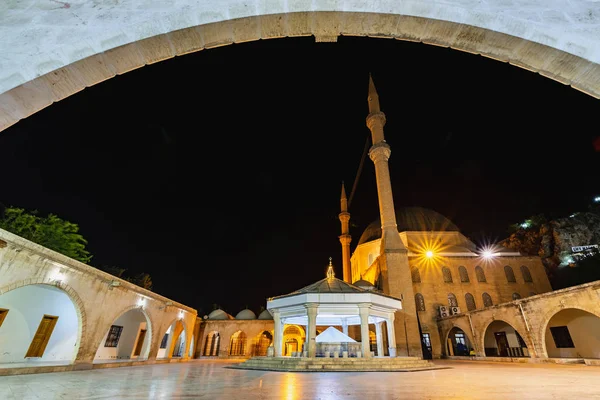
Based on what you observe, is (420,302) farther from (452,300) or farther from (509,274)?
(509,274)

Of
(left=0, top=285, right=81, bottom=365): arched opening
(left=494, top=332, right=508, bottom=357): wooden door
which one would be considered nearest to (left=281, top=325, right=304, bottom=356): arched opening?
(left=494, top=332, right=508, bottom=357): wooden door

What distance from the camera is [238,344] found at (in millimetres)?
26266

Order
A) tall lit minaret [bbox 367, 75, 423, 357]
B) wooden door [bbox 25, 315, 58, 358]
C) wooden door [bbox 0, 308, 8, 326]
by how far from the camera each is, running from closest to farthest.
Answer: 1. wooden door [bbox 0, 308, 8, 326]
2. wooden door [bbox 25, 315, 58, 358]
3. tall lit minaret [bbox 367, 75, 423, 357]

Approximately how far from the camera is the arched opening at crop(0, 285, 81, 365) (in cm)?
1015

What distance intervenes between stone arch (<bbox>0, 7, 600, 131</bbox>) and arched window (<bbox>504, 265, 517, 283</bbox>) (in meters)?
28.6

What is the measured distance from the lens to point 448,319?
72.1 ft

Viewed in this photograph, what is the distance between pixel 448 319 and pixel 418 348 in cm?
591

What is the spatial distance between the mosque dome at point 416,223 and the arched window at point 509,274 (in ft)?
20.1

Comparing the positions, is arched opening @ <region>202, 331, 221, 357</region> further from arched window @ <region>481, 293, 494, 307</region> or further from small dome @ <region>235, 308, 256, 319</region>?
arched window @ <region>481, 293, 494, 307</region>

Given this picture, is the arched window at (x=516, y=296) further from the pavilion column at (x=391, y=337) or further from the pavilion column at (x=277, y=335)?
the pavilion column at (x=277, y=335)

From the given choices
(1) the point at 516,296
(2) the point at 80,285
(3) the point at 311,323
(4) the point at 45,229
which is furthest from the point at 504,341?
(4) the point at 45,229

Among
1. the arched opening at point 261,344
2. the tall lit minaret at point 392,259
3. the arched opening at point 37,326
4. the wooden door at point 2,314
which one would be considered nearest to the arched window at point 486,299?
the tall lit minaret at point 392,259

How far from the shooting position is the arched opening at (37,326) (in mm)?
10148

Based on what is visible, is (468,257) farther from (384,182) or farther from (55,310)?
(55,310)
